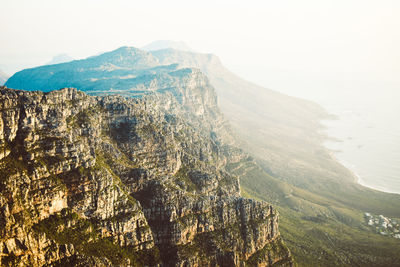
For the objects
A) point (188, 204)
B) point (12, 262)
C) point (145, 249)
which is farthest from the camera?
point (188, 204)

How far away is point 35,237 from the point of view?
102125mm

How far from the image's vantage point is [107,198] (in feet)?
429

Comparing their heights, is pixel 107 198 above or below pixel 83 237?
above

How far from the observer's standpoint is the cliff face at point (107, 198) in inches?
4210

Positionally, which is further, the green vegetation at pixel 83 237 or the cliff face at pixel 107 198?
the green vegetation at pixel 83 237

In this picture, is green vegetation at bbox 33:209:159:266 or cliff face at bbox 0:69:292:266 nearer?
cliff face at bbox 0:69:292:266

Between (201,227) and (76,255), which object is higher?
(76,255)

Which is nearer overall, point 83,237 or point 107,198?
point 83,237

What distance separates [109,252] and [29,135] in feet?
193

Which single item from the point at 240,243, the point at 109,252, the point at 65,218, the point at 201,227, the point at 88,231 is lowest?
the point at 240,243

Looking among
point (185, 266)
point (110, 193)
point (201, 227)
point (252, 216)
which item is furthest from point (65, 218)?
point (252, 216)

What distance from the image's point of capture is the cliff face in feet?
351

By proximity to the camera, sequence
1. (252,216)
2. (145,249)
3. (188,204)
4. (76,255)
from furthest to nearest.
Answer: (252,216) → (188,204) → (145,249) → (76,255)

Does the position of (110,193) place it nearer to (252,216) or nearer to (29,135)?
(29,135)
